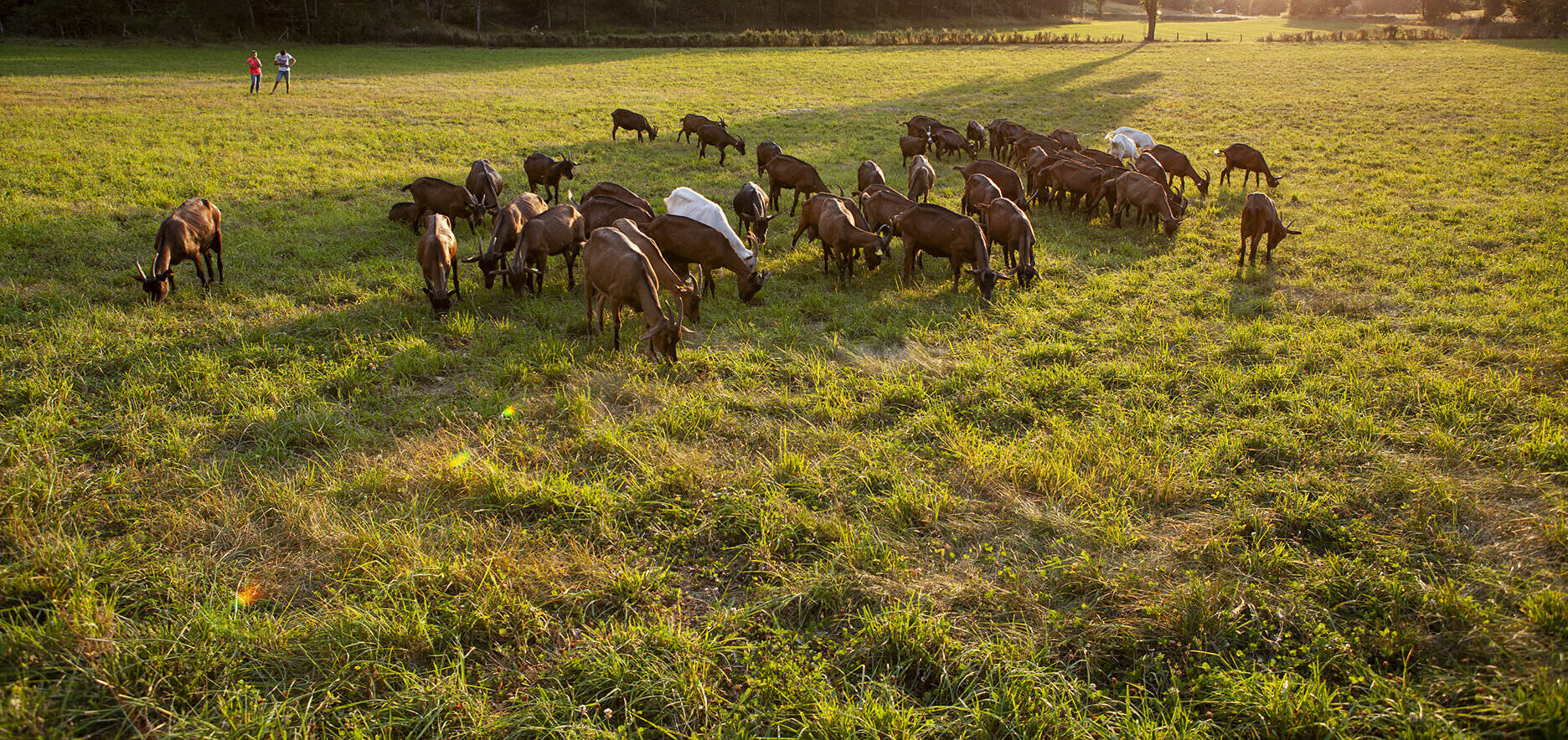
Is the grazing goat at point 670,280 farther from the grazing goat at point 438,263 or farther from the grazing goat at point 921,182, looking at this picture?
the grazing goat at point 921,182

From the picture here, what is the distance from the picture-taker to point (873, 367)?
24.7 feet

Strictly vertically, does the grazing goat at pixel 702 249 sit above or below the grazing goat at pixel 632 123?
below

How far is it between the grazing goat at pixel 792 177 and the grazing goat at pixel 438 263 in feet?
20.7

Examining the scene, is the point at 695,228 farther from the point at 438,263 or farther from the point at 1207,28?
the point at 1207,28

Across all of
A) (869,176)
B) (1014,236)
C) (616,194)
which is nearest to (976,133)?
(869,176)

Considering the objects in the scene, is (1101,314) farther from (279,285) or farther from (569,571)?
(279,285)

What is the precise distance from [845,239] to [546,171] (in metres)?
7.18

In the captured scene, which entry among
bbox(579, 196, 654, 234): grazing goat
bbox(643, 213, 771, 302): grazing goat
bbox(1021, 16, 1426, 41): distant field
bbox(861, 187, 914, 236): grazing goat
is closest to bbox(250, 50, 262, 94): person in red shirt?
bbox(579, 196, 654, 234): grazing goat

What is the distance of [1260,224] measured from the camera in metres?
10.6

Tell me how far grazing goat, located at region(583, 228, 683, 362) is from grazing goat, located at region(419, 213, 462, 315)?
168 centimetres

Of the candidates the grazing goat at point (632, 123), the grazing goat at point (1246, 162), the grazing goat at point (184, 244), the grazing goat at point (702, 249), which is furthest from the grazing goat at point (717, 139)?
the grazing goat at point (184, 244)

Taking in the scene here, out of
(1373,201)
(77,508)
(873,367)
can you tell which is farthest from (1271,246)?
(77,508)

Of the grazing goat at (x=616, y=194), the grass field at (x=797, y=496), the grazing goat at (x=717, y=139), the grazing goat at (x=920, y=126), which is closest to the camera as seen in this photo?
the grass field at (x=797, y=496)

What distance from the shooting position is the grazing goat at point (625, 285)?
7469 millimetres
